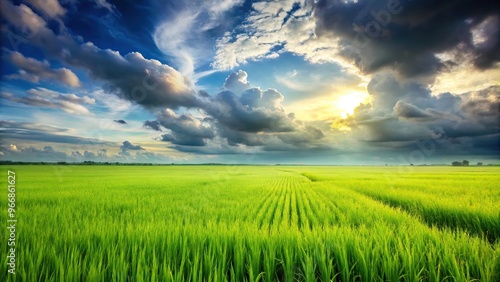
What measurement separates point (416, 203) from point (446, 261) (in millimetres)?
9479

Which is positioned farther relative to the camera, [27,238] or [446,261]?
[27,238]

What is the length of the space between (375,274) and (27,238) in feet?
17.3

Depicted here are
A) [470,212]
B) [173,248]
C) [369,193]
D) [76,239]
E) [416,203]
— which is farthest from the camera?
[369,193]

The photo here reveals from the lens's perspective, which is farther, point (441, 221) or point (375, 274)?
point (441, 221)

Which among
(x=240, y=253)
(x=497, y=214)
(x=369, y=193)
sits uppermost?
(x=240, y=253)

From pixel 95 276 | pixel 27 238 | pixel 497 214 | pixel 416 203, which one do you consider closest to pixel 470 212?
pixel 497 214

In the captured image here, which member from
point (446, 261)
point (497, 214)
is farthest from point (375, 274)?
point (497, 214)

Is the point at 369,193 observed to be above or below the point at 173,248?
below

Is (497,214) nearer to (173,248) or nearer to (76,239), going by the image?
(173,248)

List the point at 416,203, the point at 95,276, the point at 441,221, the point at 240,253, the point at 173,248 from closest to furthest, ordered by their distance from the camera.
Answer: the point at 95,276 < the point at 240,253 < the point at 173,248 < the point at 441,221 < the point at 416,203

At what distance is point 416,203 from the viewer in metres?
10.6

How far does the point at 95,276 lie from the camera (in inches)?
93.4

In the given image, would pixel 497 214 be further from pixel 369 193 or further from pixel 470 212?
pixel 369 193

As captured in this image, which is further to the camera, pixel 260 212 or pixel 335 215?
pixel 260 212
